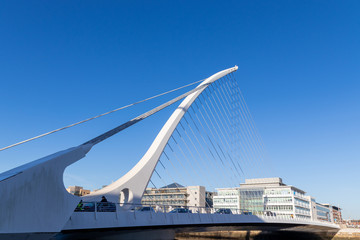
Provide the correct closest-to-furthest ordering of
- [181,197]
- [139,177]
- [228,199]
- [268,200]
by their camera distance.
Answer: [139,177] < [268,200] < [228,199] < [181,197]

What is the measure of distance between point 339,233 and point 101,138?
7011 centimetres

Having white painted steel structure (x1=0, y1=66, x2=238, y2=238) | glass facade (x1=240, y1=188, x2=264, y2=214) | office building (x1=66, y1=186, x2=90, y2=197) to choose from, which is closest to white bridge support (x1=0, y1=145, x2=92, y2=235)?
white painted steel structure (x1=0, y1=66, x2=238, y2=238)

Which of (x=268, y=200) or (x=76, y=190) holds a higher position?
(x=76, y=190)

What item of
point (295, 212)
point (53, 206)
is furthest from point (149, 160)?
point (295, 212)

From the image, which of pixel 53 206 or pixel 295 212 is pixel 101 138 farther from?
pixel 295 212

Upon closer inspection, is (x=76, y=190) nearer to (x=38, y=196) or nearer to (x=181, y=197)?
(x=181, y=197)

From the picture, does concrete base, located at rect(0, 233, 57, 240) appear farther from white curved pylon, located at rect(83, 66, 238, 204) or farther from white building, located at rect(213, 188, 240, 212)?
white building, located at rect(213, 188, 240, 212)

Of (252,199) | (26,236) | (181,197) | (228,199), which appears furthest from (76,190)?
(26,236)

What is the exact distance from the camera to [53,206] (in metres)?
11.4

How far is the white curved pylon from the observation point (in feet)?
61.3

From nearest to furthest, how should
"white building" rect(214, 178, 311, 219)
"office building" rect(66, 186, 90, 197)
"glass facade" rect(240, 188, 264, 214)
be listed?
"white building" rect(214, 178, 311, 219), "glass facade" rect(240, 188, 264, 214), "office building" rect(66, 186, 90, 197)

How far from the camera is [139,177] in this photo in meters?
21.1

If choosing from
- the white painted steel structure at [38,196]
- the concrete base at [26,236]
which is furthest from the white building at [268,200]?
the concrete base at [26,236]

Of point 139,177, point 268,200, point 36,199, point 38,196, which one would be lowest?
point 36,199
